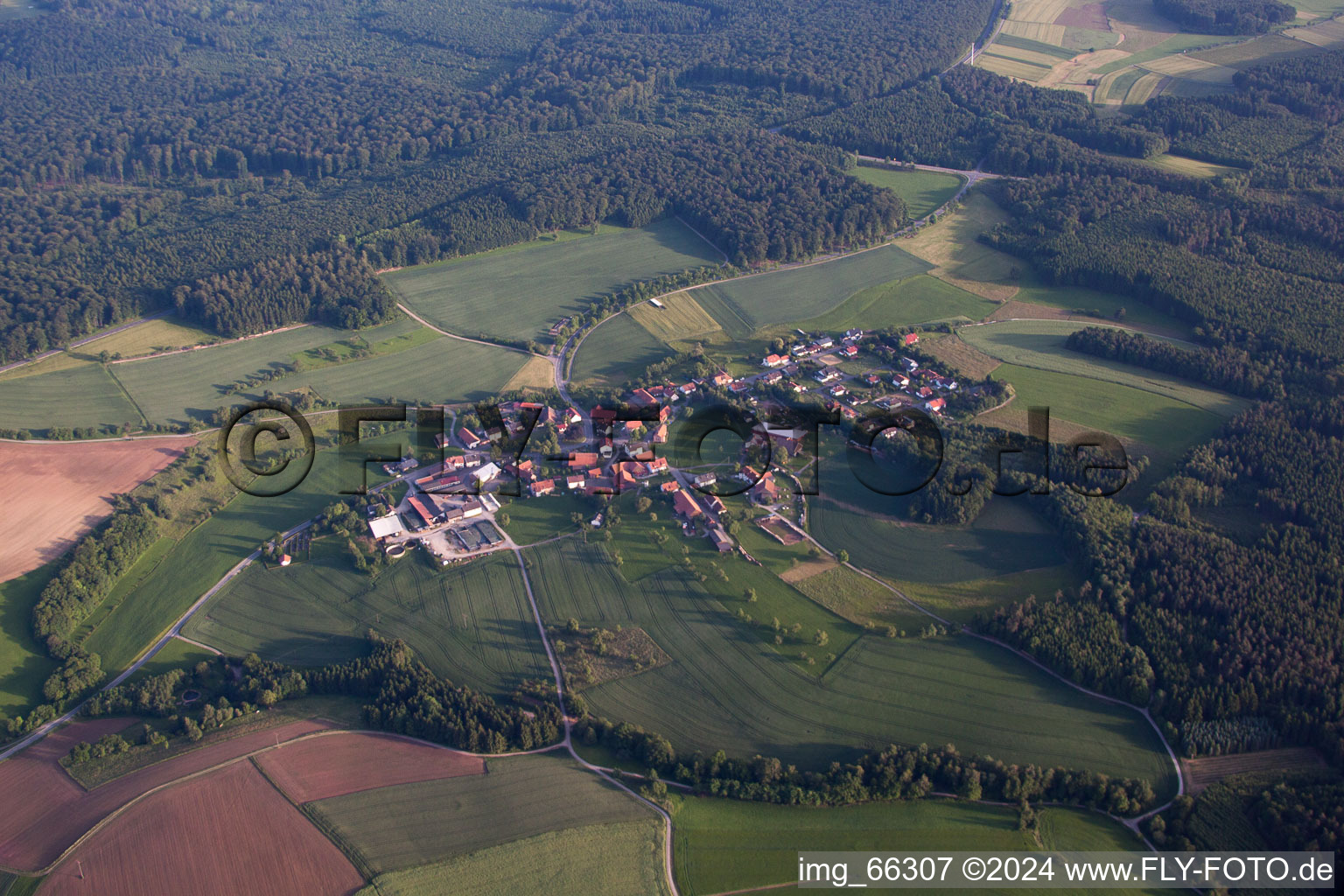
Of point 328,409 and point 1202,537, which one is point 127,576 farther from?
point 1202,537

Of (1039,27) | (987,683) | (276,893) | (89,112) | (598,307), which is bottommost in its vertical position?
(276,893)

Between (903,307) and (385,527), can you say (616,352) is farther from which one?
(385,527)

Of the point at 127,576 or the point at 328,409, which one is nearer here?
the point at 127,576

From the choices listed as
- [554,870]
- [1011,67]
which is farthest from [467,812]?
[1011,67]

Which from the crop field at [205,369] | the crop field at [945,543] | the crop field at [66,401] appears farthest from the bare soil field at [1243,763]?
the crop field at [66,401]

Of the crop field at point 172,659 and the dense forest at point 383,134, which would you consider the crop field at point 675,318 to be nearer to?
the dense forest at point 383,134

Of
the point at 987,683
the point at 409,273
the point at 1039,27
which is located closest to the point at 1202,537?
the point at 987,683
